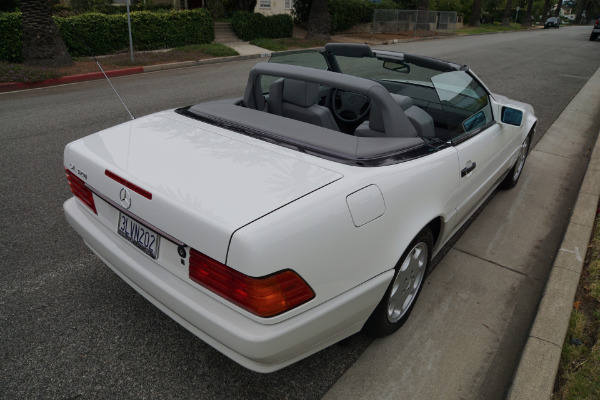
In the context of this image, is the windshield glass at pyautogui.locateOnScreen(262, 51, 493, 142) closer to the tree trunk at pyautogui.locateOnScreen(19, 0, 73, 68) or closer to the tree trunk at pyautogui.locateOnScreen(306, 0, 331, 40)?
the tree trunk at pyautogui.locateOnScreen(19, 0, 73, 68)

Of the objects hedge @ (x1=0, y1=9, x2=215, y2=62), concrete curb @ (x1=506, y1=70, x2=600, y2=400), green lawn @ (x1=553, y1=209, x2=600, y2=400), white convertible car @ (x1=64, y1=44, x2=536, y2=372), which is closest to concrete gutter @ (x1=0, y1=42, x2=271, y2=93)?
hedge @ (x1=0, y1=9, x2=215, y2=62)

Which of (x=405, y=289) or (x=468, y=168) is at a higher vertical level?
(x=468, y=168)

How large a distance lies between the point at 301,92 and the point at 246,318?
5.32ft

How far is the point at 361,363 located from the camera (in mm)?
2469

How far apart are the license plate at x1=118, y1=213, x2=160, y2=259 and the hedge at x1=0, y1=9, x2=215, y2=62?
10.6 m

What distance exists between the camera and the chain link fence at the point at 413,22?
2775 cm

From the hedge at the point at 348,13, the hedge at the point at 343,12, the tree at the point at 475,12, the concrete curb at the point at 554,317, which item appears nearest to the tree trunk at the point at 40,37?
the concrete curb at the point at 554,317

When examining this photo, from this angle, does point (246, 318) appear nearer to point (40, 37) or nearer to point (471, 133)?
point (471, 133)

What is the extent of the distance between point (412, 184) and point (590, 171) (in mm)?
3889

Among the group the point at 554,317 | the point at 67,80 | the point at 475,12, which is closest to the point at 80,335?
the point at 554,317

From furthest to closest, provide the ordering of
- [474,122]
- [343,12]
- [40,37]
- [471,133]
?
1. [343,12]
2. [40,37]
3. [474,122]
4. [471,133]

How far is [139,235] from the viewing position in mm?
2150

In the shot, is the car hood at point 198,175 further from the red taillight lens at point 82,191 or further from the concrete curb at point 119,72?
the concrete curb at point 119,72

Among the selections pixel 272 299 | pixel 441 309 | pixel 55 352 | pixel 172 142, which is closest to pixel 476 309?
pixel 441 309
